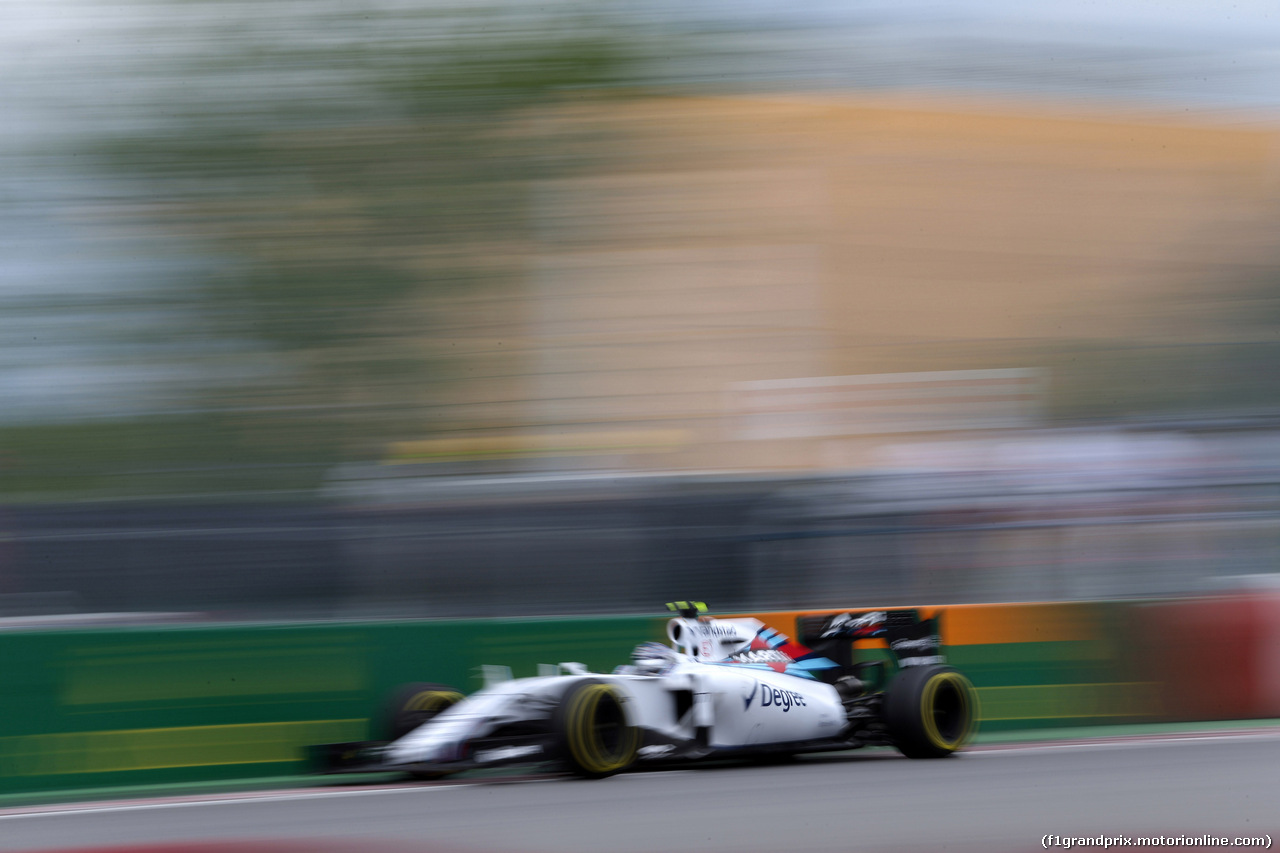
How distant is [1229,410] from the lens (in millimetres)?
13070

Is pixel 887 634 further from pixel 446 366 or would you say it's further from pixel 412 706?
pixel 446 366

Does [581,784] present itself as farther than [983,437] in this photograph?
No

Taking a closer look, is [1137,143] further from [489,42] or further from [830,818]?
[830,818]

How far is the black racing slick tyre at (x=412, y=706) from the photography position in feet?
20.5

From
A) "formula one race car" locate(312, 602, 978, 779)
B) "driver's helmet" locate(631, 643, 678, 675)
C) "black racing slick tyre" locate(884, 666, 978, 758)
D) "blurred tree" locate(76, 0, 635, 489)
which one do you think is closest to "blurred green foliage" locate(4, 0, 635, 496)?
"blurred tree" locate(76, 0, 635, 489)

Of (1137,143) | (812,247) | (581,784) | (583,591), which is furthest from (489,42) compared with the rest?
(1137,143)

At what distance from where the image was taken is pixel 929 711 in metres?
6.22

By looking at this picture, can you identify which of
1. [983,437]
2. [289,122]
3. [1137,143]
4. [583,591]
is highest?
[1137,143]

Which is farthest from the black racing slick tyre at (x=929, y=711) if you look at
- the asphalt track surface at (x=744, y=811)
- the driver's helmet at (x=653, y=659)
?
the driver's helmet at (x=653, y=659)

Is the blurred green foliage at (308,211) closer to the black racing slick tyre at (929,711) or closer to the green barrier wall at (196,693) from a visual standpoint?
the green barrier wall at (196,693)

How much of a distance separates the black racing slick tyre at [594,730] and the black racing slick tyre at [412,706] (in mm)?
1073

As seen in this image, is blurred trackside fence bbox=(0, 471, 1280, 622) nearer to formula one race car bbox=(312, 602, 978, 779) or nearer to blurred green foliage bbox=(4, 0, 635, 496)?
blurred green foliage bbox=(4, 0, 635, 496)

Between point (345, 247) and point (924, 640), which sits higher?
point (345, 247)

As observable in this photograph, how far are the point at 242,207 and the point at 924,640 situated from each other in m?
5.67
